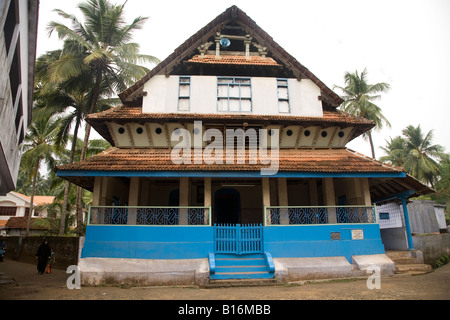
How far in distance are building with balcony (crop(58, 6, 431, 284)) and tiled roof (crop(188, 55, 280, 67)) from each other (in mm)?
87

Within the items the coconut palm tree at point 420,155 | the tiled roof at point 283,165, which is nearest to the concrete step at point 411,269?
the tiled roof at point 283,165

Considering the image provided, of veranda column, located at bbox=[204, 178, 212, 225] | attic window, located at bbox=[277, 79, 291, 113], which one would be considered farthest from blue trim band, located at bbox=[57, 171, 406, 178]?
attic window, located at bbox=[277, 79, 291, 113]

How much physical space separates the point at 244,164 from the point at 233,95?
3349 mm

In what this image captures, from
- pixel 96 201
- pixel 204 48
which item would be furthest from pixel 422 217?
pixel 96 201

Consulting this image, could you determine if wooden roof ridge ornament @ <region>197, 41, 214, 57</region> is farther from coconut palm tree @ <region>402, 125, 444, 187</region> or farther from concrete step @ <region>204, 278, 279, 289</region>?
coconut palm tree @ <region>402, 125, 444, 187</region>

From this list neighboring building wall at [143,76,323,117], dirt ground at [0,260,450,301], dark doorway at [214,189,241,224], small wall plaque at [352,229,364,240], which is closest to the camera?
dirt ground at [0,260,450,301]

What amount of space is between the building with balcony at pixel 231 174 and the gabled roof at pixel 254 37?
44 mm

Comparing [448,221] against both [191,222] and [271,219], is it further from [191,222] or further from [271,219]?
[191,222]

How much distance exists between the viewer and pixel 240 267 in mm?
9617

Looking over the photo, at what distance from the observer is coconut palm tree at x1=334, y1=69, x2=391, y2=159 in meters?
25.5

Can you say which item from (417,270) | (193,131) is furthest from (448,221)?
(193,131)
